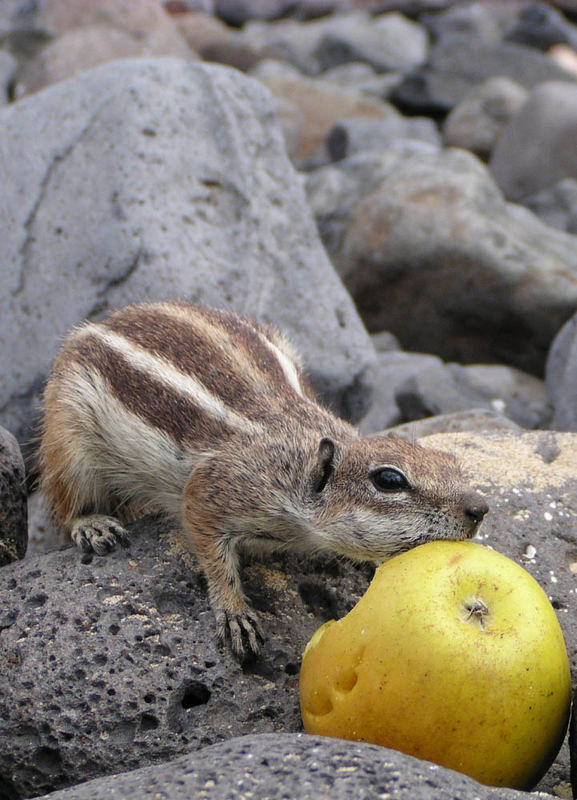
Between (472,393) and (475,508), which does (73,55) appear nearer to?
(472,393)

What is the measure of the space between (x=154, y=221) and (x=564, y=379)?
9.04 feet

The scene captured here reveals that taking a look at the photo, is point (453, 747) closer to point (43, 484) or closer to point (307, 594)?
point (307, 594)

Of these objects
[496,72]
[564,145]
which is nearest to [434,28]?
[496,72]

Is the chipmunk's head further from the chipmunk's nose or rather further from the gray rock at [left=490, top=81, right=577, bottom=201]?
the gray rock at [left=490, top=81, right=577, bottom=201]

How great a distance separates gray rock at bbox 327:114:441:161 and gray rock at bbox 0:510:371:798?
31.7ft

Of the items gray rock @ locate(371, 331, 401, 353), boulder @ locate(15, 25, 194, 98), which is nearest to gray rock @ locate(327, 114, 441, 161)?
boulder @ locate(15, 25, 194, 98)

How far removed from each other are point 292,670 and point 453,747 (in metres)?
0.88

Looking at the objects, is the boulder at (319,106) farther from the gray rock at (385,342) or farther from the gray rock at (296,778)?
the gray rock at (296,778)

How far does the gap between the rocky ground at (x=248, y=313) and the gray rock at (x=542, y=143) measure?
3cm

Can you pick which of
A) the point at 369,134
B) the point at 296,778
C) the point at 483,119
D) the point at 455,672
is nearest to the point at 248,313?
the point at 455,672

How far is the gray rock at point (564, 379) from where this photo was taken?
19.4 ft

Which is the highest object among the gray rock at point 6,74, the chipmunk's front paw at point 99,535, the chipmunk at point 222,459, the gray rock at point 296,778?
the gray rock at point 296,778

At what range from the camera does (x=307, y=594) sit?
152 inches

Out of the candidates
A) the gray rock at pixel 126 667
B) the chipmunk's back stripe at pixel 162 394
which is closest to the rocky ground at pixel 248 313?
the gray rock at pixel 126 667
